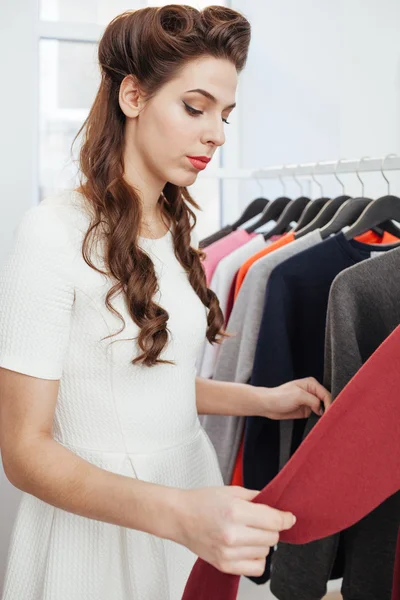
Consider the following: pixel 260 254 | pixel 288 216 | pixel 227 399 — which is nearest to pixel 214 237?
pixel 288 216

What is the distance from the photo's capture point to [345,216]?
5.22ft

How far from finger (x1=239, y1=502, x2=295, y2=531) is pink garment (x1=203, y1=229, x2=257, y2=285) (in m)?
1.15

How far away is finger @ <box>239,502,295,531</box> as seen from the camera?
76 centimetres

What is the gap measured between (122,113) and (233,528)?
682mm

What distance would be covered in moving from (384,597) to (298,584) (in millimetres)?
137

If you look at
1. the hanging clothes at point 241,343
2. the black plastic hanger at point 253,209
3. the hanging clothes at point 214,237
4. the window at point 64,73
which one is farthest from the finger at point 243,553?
the window at point 64,73

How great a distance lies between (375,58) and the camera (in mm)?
2502

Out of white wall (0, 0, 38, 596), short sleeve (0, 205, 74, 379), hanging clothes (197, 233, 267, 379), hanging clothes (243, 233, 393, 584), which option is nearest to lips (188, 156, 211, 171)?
short sleeve (0, 205, 74, 379)

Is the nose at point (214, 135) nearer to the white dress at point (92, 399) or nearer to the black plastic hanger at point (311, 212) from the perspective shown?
the white dress at point (92, 399)

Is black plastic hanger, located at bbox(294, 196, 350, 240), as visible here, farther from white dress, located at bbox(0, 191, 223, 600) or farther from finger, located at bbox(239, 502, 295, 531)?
finger, located at bbox(239, 502, 295, 531)

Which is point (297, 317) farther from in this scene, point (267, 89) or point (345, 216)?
point (267, 89)

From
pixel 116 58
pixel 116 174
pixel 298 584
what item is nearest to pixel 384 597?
pixel 298 584

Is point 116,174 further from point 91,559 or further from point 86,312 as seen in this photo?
point 91,559

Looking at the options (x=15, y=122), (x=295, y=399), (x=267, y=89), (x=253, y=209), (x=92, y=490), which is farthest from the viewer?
(x=267, y=89)
